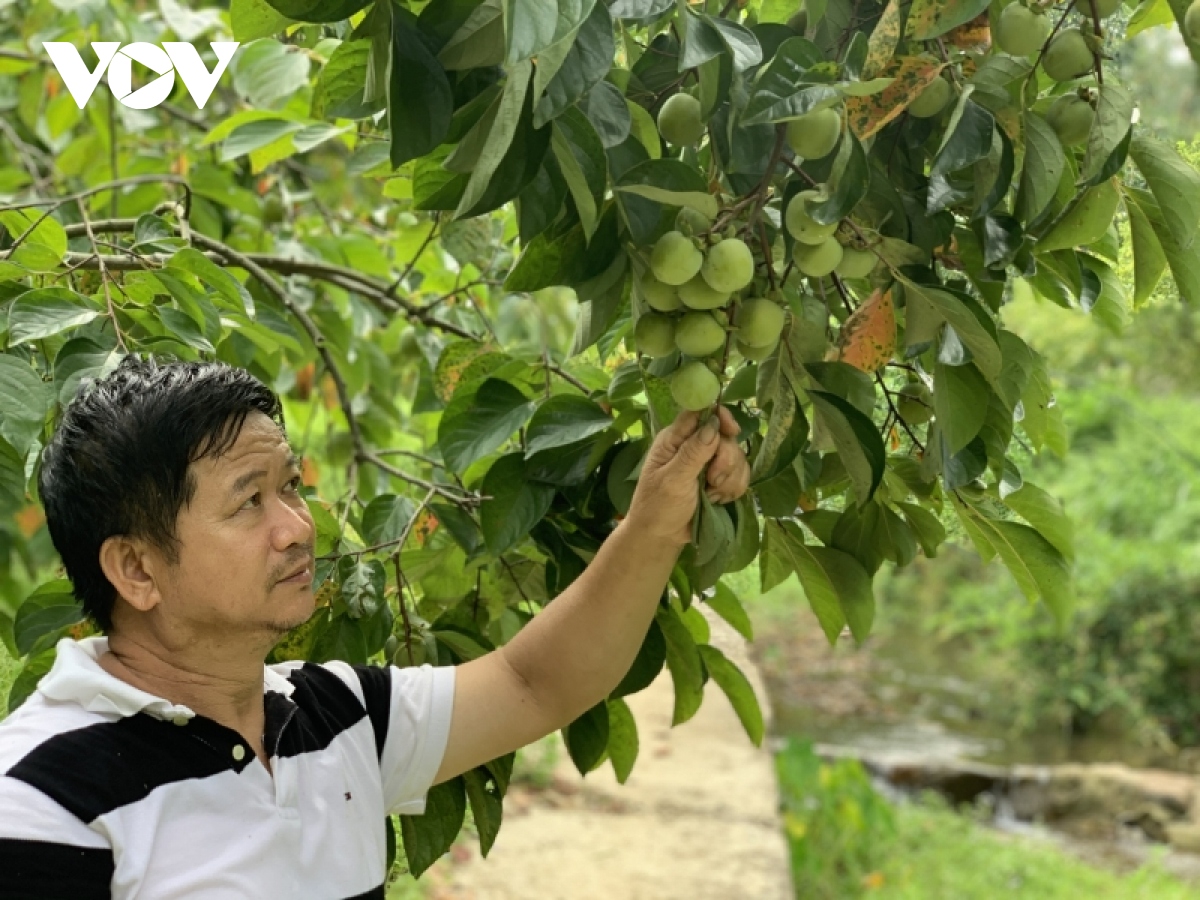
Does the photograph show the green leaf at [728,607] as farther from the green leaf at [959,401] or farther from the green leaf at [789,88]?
the green leaf at [789,88]

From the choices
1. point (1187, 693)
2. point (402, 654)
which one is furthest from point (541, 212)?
point (1187, 693)

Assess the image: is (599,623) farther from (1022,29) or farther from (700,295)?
(1022,29)

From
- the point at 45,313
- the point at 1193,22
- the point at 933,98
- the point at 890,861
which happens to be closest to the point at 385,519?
the point at 45,313

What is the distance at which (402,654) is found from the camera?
52.9 inches

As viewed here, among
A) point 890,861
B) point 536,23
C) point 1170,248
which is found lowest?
point 890,861

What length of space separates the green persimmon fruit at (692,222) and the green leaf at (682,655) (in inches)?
19.9

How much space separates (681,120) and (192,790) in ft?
1.95

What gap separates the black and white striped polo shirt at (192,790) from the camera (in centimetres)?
93

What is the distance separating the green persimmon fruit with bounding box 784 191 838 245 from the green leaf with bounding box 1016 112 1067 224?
14cm

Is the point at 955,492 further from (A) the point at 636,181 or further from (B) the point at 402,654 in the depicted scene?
(B) the point at 402,654

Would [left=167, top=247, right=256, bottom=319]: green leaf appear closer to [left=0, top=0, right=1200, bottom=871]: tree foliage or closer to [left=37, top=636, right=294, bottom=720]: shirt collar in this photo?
[left=0, top=0, right=1200, bottom=871]: tree foliage

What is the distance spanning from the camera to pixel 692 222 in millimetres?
937
